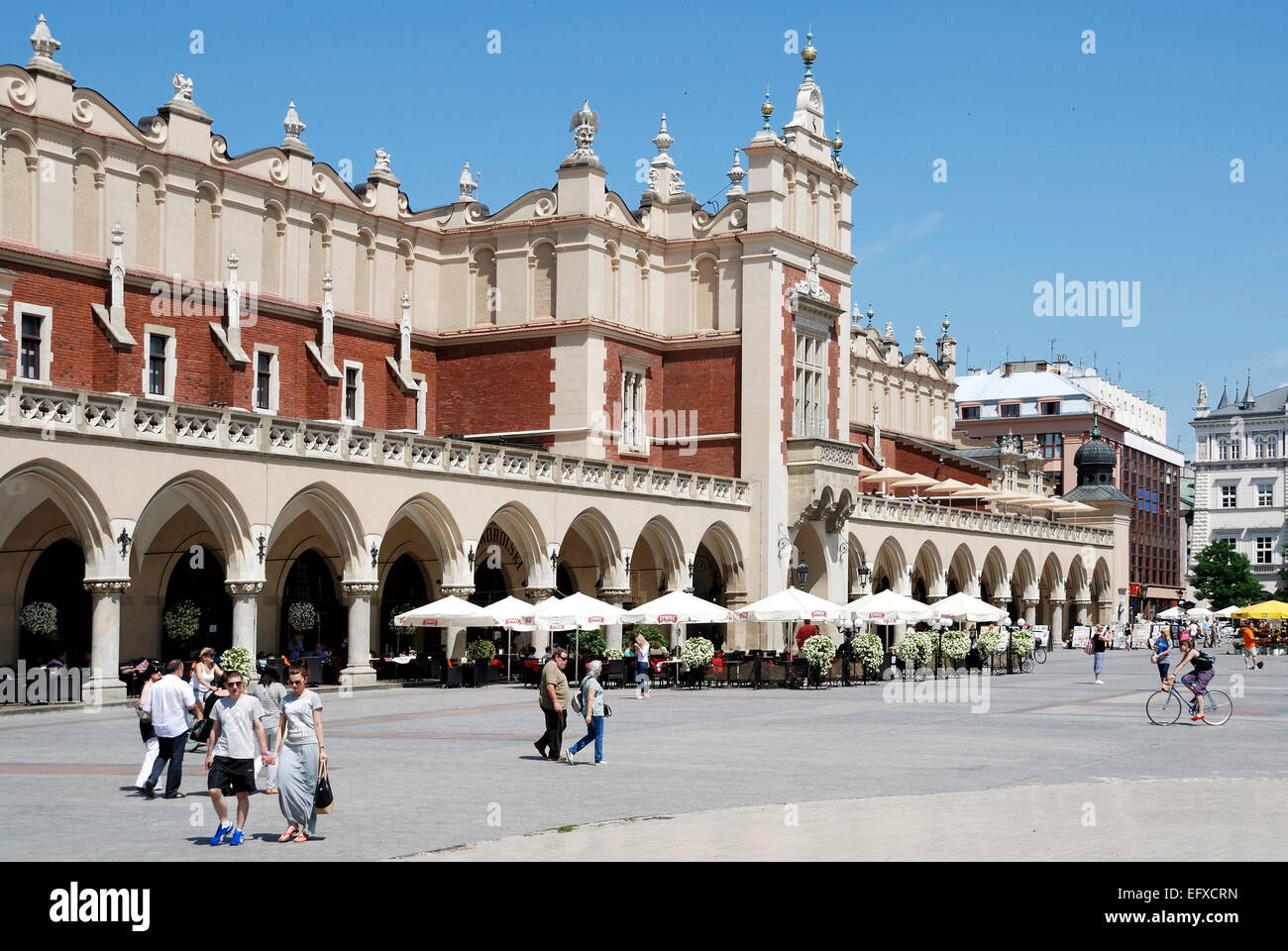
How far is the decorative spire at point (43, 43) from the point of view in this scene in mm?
39406

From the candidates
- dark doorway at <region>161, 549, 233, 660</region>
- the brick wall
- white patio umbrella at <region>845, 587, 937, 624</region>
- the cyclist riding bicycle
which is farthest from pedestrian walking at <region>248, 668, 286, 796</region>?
the brick wall

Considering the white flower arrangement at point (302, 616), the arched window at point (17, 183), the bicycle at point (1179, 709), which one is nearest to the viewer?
the bicycle at point (1179, 709)

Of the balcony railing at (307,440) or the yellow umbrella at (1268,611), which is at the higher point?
the balcony railing at (307,440)

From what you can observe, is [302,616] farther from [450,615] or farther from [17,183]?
[17,183]

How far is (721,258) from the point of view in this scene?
54312 millimetres

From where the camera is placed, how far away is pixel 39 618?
3738 cm

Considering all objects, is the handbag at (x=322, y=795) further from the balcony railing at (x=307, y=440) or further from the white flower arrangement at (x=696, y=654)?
the white flower arrangement at (x=696, y=654)

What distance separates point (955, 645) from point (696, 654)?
29.7 ft

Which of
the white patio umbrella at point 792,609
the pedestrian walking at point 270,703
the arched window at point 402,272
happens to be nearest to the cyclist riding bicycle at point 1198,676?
the white patio umbrella at point 792,609

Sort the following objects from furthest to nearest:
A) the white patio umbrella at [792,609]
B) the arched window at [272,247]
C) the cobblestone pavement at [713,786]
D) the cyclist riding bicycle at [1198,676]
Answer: the arched window at [272,247], the white patio umbrella at [792,609], the cyclist riding bicycle at [1198,676], the cobblestone pavement at [713,786]

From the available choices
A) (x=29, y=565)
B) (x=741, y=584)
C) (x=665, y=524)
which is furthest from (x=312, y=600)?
(x=741, y=584)

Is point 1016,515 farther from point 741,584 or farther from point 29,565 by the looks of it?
point 29,565

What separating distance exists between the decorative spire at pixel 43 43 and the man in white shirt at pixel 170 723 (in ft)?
85.3
